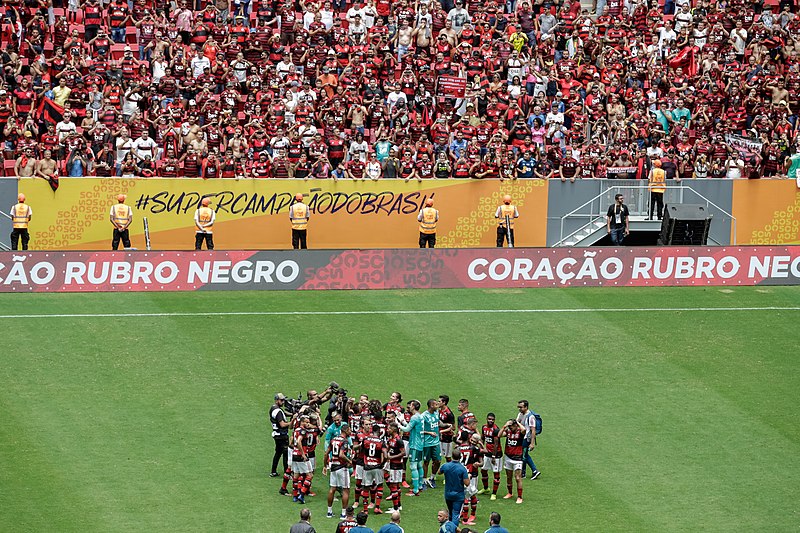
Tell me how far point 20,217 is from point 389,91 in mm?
10095

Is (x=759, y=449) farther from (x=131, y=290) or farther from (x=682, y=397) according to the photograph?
(x=131, y=290)

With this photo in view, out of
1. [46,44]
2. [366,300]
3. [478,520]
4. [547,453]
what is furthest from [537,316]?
[46,44]

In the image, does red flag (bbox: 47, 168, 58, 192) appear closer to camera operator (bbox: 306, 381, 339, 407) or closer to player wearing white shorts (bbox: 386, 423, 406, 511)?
camera operator (bbox: 306, 381, 339, 407)

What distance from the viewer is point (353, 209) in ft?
113

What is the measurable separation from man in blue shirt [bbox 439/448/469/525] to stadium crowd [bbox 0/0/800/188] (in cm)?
1596

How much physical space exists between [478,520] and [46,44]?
21.4 meters

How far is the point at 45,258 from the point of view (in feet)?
98.9

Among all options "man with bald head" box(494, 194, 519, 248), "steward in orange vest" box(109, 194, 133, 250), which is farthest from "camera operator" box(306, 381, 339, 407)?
"man with bald head" box(494, 194, 519, 248)

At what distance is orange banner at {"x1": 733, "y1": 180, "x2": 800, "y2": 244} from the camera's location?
117ft

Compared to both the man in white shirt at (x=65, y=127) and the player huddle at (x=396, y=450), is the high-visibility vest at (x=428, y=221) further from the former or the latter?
the player huddle at (x=396, y=450)

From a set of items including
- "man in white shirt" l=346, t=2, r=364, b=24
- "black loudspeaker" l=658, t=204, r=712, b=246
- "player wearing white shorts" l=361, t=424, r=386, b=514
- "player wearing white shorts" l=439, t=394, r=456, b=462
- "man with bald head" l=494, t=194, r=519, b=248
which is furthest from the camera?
"man in white shirt" l=346, t=2, r=364, b=24

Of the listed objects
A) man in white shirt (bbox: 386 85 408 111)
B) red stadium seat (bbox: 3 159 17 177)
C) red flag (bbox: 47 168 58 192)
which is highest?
man in white shirt (bbox: 386 85 408 111)

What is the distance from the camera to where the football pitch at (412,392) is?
1991 centimetres

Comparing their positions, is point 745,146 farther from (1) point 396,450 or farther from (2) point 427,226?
(1) point 396,450
